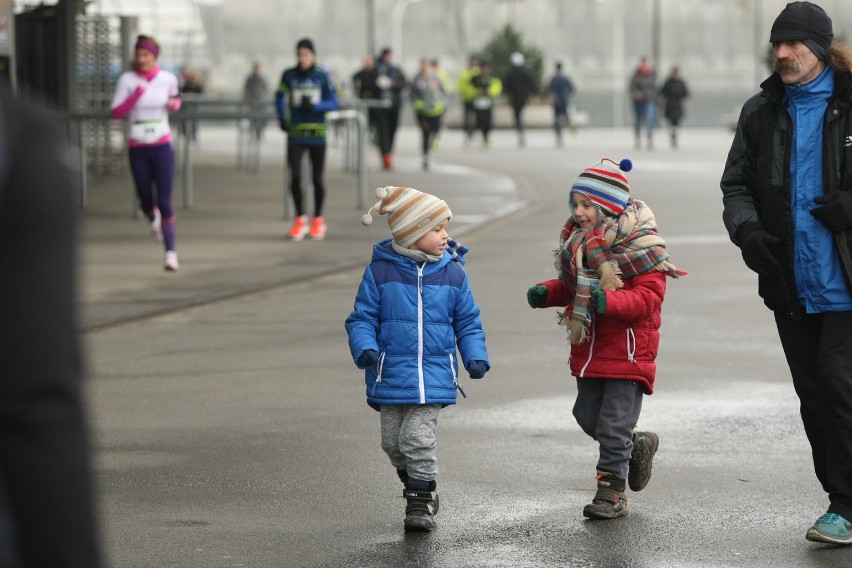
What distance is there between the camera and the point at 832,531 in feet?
17.3

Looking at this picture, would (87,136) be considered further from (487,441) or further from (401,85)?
(487,441)

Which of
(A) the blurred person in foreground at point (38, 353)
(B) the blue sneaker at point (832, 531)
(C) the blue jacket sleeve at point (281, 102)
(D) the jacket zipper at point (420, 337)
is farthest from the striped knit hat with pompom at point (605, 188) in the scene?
(C) the blue jacket sleeve at point (281, 102)

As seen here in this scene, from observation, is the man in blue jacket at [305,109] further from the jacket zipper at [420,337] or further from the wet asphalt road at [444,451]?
the jacket zipper at [420,337]

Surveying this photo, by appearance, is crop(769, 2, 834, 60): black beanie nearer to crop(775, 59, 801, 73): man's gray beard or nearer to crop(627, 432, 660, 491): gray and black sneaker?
crop(775, 59, 801, 73): man's gray beard

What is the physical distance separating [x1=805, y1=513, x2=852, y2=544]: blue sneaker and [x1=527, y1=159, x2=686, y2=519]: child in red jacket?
2.22 ft

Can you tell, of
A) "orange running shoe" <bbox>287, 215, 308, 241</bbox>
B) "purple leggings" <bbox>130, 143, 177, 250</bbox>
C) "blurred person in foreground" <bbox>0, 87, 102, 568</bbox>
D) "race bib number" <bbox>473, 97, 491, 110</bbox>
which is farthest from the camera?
"race bib number" <bbox>473, 97, 491, 110</bbox>

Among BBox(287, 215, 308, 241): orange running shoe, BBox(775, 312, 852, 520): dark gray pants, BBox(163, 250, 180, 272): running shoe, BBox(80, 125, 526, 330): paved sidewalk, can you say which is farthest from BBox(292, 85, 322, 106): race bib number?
BBox(775, 312, 852, 520): dark gray pants

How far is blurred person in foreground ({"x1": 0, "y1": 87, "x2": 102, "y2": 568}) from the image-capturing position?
171 centimetres

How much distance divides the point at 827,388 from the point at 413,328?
4.41 ft

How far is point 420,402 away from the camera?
527 centimetres

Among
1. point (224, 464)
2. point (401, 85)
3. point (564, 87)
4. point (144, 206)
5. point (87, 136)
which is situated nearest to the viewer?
point (224, 464)

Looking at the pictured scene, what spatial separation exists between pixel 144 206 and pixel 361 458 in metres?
7.10

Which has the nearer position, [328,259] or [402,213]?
[402,213]

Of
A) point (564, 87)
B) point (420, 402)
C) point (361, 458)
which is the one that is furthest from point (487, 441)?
point (564, 87)
